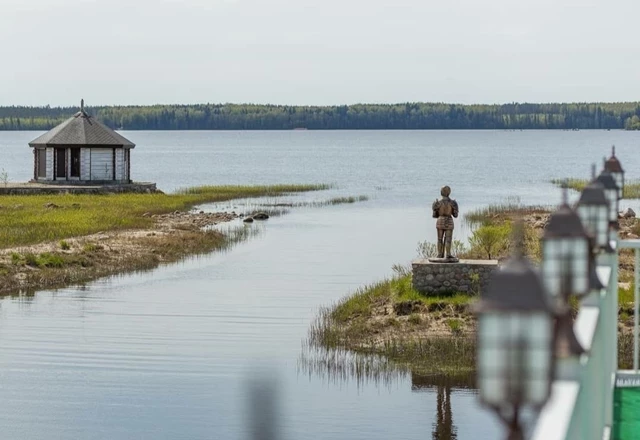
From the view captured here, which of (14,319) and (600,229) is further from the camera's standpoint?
(14,319)

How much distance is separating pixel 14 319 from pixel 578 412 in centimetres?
1898

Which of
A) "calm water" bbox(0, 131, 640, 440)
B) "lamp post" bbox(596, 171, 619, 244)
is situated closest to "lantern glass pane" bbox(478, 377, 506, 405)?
"lamp post" bbox(596, 171, 619, 244)

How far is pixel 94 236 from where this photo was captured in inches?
1273

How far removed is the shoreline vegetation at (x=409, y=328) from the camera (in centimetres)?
1688

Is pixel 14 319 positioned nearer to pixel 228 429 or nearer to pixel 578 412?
pixel 228 429

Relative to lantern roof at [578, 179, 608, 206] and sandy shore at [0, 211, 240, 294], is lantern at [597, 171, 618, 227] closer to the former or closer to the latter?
lantern roof at [578, 179, 608, 206]

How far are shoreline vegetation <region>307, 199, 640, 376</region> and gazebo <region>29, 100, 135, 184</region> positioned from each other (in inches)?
1208

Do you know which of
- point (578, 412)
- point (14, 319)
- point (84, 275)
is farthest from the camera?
point (84, 275)

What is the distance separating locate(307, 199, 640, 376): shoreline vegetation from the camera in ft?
55.4

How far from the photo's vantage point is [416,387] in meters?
15.7

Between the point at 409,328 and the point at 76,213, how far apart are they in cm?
2133

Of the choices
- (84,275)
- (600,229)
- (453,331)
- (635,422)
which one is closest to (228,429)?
(453,331)

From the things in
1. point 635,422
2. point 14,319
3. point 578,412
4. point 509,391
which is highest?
point 509,391

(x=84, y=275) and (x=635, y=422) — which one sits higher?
(x=635, y=422)
